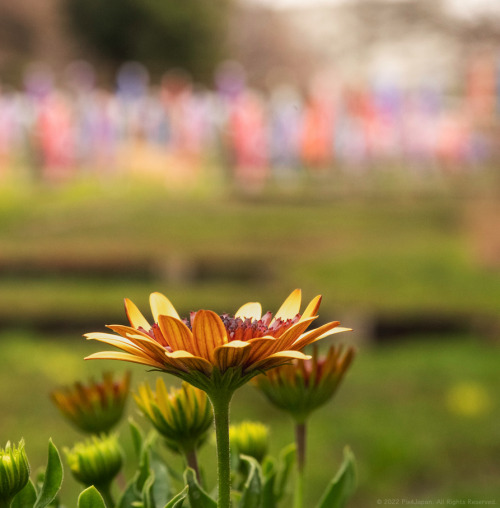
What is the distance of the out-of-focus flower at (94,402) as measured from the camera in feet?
2.30

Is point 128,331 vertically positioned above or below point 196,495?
above

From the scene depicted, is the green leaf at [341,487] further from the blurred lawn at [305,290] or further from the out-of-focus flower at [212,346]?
the blurred lawn at [305,290]

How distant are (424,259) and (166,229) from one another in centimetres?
246

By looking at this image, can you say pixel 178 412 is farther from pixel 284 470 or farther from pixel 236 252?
pixel 236 252

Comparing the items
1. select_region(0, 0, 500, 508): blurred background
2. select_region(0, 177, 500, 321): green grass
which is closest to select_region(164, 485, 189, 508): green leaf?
select_region(0, 0, 500, 508): blurred background

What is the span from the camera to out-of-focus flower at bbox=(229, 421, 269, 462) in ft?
2.32

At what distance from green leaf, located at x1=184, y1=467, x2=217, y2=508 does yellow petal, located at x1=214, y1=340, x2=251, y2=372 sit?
3.7 inches

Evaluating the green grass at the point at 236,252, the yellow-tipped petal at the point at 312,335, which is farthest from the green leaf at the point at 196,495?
the green grass at the point at 236,252

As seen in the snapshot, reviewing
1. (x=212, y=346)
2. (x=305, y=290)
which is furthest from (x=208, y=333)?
(x=305, y=290)

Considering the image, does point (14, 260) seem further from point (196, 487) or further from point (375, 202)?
point (196, 487)

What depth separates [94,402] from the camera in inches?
27.8

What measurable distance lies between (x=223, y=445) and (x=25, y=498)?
181 mm

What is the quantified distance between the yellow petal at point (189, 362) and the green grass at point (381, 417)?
186 centimetres

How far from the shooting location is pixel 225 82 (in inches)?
412
